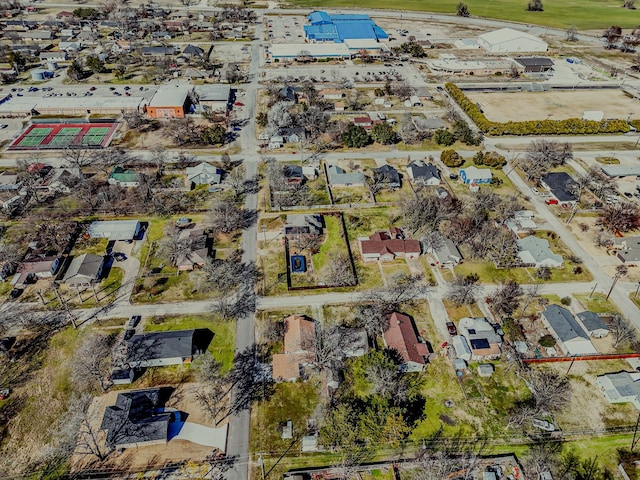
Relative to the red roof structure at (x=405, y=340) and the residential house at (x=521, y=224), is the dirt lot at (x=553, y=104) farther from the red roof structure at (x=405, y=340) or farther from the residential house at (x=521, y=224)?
the red roof structure at (x=405, y=340)

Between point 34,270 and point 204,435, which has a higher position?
point 34,270

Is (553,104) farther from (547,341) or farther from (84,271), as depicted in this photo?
(84,271)

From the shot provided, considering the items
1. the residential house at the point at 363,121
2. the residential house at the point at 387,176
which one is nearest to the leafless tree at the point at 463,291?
the residential house at the point at 387,176

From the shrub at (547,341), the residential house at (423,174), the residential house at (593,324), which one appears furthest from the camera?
the residential house at (423,174)

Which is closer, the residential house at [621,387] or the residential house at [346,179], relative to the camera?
the residential house at [621,387]

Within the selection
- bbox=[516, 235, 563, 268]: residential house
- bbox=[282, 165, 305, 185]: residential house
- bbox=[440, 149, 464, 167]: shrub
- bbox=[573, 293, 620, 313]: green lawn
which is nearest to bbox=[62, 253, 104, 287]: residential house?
bbox=[282, 165, 305, 185]: residential house

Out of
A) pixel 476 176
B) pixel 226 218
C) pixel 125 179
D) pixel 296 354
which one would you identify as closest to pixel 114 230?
pixel 125 179

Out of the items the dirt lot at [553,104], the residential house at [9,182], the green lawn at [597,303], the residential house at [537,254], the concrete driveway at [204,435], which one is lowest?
the concrete driveway at [204,435]
